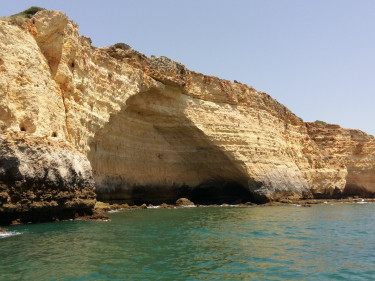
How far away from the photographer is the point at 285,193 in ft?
104

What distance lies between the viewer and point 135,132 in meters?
28.0

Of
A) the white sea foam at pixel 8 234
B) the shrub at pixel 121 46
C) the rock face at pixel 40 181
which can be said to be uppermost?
the shrub at pixel 121 46

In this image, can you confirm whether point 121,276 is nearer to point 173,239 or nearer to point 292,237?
point 173,239

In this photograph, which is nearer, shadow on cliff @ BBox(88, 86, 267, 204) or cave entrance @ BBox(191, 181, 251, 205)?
shadow on cliff @ BBox(88, 86, 267, 204)

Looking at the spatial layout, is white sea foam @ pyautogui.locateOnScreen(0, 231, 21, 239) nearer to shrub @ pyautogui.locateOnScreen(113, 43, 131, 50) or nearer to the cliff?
the cliff

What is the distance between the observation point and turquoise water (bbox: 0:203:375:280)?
24.3ft

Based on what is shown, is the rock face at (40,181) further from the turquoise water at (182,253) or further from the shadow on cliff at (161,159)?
the shadow on cliff at (161,159)

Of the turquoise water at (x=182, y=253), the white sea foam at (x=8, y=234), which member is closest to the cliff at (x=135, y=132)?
the white sea foam at (x=8, y=234)

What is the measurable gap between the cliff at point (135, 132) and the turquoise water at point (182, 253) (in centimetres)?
338

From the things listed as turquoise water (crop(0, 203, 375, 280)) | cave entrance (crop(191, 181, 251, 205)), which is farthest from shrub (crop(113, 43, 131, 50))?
turquoise water (crop(0, 203, 375, 280))

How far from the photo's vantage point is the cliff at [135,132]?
1447 cm

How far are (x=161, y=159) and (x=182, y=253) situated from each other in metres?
21.3

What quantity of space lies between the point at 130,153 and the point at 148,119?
304 centimetres

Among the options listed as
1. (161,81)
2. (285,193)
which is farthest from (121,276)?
(285,193)
